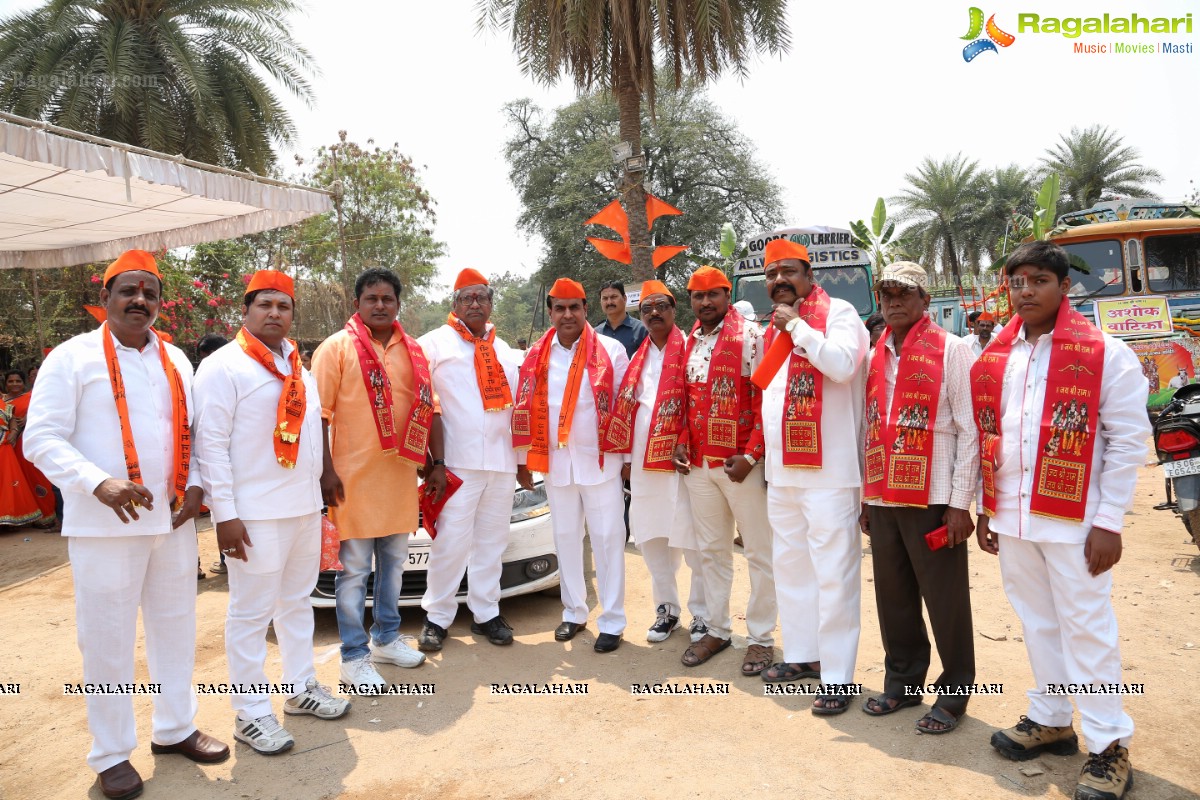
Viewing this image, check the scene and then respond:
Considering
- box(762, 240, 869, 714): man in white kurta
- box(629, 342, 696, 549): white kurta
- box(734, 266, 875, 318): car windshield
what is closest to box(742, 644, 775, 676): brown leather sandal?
box(762, 240, 869, 714): man in white kurta

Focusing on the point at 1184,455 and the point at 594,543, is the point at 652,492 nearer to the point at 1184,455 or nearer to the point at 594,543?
the point at 594,543

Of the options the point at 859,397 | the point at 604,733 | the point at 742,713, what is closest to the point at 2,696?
the point at 604,733

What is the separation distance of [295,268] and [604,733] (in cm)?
2521

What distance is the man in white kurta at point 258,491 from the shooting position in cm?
349

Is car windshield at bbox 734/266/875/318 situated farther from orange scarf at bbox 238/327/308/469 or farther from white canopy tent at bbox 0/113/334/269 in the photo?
orange scarf at bbox 238/327/308/469

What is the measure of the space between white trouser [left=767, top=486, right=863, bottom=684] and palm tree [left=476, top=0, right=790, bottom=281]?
7.01 meters

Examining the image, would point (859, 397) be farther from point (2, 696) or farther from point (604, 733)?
point (2, 696)

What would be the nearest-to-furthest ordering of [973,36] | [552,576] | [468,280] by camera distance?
[468,280], [552,576], [973,36]

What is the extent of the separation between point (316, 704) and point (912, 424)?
3.11m

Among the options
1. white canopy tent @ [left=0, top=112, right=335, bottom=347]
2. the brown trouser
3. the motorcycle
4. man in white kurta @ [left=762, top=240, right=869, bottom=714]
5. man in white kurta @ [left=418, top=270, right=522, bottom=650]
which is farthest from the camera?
white canopy tent @ [left=0, top=112, right=335, bottom=347]

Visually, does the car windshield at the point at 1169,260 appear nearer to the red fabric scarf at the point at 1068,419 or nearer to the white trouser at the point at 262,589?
the red fabric scarf at the point at 1068,419

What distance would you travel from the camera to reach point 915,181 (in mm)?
34844

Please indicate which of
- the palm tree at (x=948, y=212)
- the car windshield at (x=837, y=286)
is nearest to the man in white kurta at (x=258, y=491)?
the car windshield at (x=837, y=286)

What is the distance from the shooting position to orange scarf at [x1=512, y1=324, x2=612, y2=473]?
4867 millimetres
